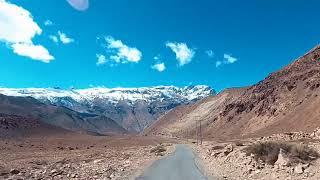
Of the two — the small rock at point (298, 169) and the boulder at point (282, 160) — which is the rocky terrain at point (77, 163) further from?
the small rock at point (298, 169)

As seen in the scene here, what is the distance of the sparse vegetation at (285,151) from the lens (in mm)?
23150

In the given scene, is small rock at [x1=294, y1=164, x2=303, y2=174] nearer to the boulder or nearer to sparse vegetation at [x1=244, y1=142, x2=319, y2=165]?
sparse vegetation at [x1=244, y1=142, x2=319, y2=165]

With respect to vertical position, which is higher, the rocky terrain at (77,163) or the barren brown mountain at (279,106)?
the barren brown mountain at (279,106)

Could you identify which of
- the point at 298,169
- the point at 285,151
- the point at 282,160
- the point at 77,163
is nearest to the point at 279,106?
the point at 77,163

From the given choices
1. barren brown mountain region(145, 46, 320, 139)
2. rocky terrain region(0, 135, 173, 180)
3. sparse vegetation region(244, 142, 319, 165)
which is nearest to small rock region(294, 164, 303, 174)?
sparse vegetation region(244, 142, 319, 165)

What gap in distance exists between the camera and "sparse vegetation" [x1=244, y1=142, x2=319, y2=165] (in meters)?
23.1

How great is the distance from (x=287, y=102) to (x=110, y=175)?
4020 inches

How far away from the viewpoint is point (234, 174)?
26.4m

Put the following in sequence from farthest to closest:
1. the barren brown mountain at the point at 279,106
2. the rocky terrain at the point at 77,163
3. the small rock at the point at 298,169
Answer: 1. the barren brown mountain at the point at 279,106
2. the rocky terrain at the point at 77,163
3. the small rock at the point at 298,169

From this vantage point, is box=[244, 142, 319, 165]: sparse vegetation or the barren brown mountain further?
the barren brown mountain

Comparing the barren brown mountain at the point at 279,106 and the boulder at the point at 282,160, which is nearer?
the boulder at the point at 282,160

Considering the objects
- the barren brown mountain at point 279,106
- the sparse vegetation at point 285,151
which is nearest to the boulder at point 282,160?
the sparse vegetation at point 285,151

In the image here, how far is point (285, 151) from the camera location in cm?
2483

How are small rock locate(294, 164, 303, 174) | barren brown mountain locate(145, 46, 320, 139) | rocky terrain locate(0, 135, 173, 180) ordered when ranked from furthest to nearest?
barren brown mountain locate(145, 46, 320, 139) < rocky terrain locate(0, 135, 173, 180) < small rock locate(294, 164, 303, 174)
